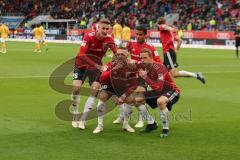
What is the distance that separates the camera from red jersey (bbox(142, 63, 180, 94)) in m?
10.4

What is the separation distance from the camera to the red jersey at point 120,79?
1066 cm

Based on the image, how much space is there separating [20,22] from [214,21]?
29439 millimetres

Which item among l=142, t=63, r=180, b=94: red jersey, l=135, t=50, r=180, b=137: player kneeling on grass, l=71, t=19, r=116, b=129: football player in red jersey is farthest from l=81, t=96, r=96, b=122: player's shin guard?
l=142, t=63, r=180, b=94: red jersey

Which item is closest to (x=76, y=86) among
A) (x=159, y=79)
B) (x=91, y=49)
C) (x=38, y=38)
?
(x=91, y=49)

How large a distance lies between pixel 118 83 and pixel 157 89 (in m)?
0.75

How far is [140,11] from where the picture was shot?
56.8 metres

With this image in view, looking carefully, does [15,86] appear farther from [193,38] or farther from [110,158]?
[193,38]

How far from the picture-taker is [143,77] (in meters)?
10.7

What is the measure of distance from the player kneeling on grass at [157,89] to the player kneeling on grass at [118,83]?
0.25 m

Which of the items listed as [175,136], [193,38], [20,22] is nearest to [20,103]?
[175,136]

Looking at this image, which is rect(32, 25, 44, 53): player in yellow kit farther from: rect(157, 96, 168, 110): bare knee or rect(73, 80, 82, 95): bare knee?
rect(157, 96, 168, 110): bare knee

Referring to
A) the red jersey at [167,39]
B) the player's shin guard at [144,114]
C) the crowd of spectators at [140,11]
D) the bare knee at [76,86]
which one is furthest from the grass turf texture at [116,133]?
the crowd of spectators at [140,11]

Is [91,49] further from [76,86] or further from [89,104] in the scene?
[89,104]

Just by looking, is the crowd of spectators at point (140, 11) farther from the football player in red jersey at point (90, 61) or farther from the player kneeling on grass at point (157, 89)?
the player kneeling on grass at point (157, 89)
